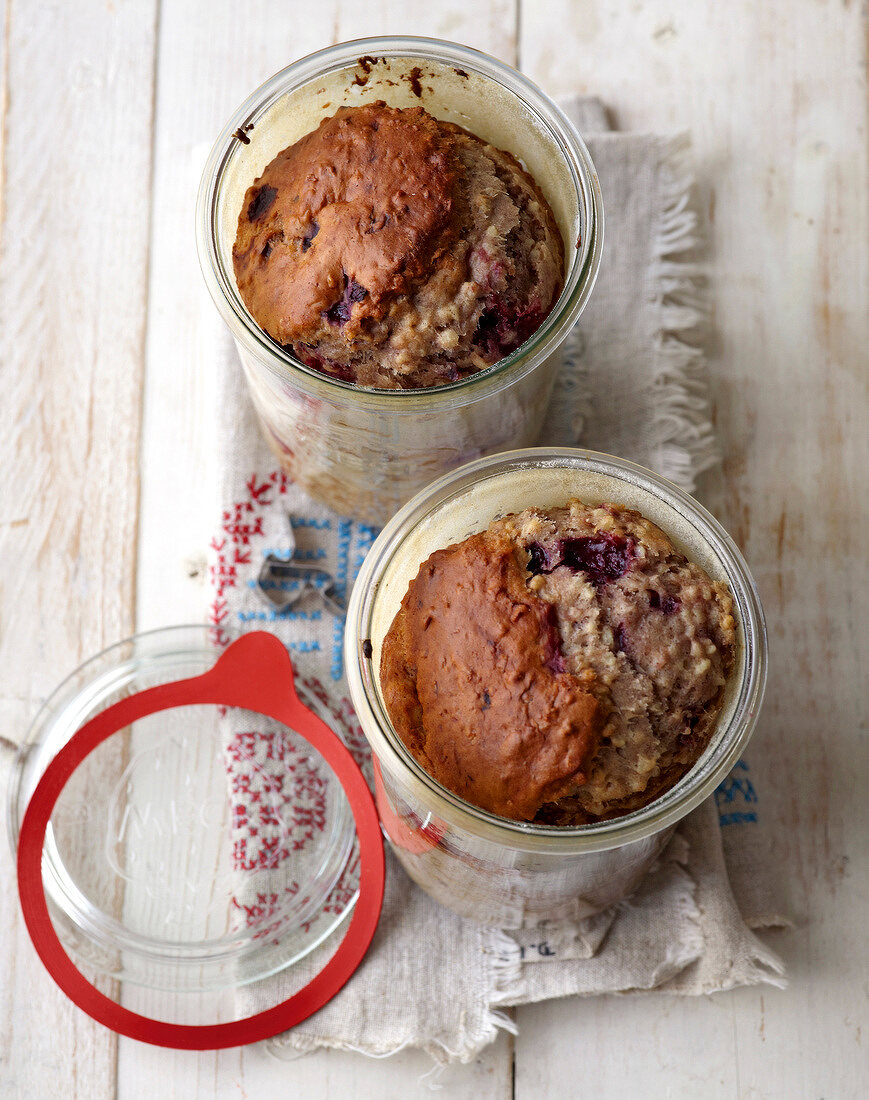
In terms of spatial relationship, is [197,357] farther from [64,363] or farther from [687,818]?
[687,818]

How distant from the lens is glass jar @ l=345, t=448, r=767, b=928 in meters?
1.00

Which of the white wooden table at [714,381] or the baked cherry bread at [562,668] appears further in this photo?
the white wooden table at [714,381]

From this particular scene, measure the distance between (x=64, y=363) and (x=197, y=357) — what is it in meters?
0.19

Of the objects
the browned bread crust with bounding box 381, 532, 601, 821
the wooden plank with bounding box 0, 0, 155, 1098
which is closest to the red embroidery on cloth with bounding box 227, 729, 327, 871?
the wooden plank with bounding box 0, 0, 155, 1098

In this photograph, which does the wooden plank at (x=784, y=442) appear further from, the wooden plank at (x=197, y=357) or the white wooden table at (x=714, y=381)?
the wooden plank at (x=197, y=357)

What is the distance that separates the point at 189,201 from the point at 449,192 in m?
0.57

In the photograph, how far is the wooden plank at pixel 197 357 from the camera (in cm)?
132

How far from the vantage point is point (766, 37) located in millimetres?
1565

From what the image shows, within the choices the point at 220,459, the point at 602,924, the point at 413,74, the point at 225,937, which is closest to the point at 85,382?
the point at 220,459

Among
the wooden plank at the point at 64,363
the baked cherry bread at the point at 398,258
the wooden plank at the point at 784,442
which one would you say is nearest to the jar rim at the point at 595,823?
the baked cherry bread at the point at 398,258

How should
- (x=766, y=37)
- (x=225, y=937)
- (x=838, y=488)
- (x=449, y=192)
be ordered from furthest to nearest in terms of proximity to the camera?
(x=766, y=37) < (x=838, y=488) < (x=225, y=937) < (x=449, y=192)

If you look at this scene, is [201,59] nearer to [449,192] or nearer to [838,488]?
[449,192]

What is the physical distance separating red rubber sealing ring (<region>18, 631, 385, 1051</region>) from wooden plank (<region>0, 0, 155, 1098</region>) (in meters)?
0.06

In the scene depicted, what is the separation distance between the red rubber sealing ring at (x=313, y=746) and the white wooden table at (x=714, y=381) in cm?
6
